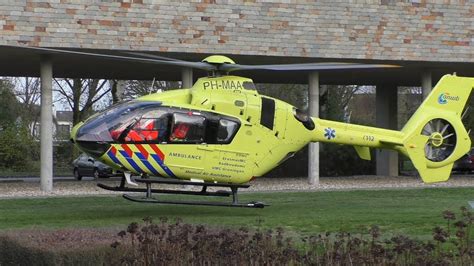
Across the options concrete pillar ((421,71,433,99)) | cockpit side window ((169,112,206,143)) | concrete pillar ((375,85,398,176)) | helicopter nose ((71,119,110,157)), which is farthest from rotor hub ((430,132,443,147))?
concrete pillar ((375,85,398,176))

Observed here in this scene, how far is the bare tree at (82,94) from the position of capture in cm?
5034

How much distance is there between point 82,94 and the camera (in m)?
53.8

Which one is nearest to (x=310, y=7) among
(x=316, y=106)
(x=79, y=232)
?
(x=316, y=106)

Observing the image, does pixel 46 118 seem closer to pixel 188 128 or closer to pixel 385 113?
pixel 188 128

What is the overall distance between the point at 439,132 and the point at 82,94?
38.0 meters

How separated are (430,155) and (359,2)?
30.4ft

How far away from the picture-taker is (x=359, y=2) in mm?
27109

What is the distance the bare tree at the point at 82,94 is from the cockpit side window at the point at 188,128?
1330 inches

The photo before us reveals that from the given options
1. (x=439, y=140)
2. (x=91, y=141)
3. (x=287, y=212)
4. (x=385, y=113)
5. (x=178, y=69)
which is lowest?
(x=287, y=212)

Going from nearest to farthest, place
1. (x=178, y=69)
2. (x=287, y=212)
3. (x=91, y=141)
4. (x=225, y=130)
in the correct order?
1. (x=91, y=141)
2. (x=225, y=130)
3. (x=287, y=212)
4. (x=178, y=69)

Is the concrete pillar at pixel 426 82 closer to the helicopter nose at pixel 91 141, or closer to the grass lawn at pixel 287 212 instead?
the grass lawn at pixel 287 212

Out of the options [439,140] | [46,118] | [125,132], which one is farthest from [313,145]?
[125,132]

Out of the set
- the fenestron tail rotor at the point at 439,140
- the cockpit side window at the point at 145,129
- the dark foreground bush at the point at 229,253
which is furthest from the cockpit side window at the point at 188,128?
the dark foreground bush at the point at 229,253

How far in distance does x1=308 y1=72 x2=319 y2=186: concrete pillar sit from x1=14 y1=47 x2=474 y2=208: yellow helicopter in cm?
923
